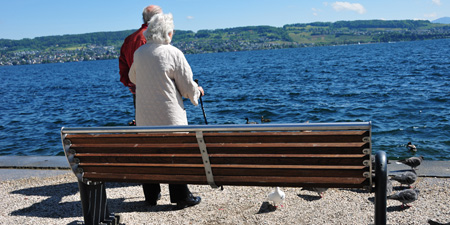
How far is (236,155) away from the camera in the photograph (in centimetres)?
318

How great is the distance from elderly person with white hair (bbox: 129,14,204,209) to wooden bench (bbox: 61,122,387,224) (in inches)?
30.9

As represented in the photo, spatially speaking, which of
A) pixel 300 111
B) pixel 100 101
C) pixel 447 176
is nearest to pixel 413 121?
pixel 300 111

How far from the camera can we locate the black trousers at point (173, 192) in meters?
4.73

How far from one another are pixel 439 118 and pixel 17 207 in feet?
43.2

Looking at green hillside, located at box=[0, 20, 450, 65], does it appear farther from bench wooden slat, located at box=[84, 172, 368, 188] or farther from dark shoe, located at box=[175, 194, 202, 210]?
bench wooden slat, located at box=[84, 172, 368, 188]

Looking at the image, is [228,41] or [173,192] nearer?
[173,192]

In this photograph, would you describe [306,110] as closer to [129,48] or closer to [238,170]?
[129,48]

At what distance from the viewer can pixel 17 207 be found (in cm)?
529

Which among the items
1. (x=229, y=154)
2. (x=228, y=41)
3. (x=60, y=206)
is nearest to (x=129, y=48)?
(x=60, y=206)

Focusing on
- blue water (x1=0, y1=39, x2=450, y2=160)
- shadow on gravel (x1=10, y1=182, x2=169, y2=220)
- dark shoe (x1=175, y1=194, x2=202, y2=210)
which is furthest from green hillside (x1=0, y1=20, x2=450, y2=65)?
dark shoe (x1=175, y1=194, x2=202, y2=210)

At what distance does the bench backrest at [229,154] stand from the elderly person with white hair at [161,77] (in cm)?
75

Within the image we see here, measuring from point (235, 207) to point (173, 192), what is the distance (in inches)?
27.2

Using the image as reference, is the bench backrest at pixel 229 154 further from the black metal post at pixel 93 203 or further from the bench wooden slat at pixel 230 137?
the black metal post at pixel 93 203

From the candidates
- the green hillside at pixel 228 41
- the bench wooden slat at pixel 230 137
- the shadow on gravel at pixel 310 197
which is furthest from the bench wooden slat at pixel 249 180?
the green hillside at pixel 228 41
